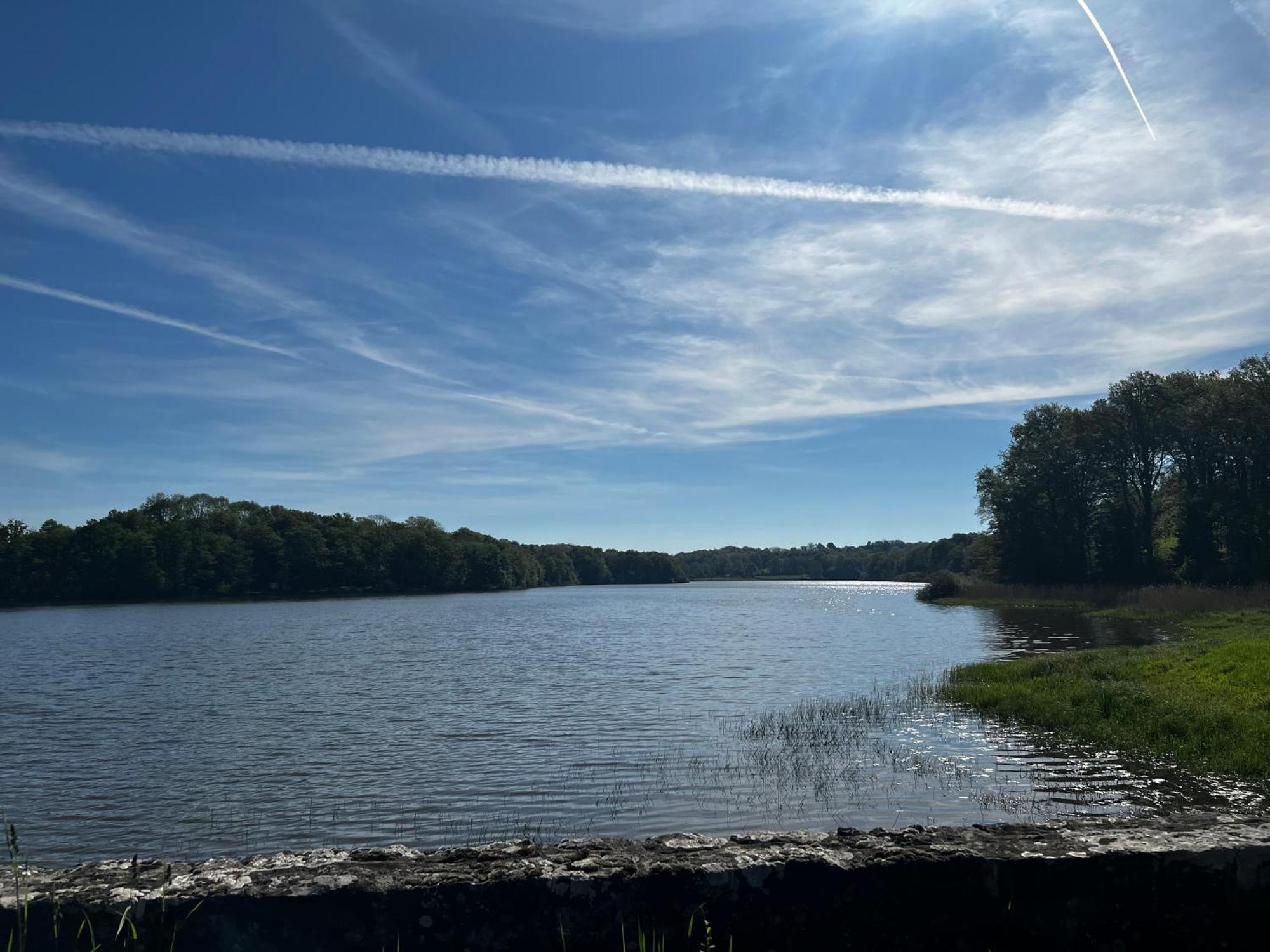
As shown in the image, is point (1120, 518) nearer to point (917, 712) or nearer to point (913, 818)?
point (917, 712)

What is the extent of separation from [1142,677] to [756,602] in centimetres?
7793

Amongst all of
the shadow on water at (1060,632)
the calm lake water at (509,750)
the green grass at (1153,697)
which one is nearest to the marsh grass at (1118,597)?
the shadow on water at (1060,632)

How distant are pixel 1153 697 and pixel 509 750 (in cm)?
1302

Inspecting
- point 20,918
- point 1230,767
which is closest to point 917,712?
point 1230,767

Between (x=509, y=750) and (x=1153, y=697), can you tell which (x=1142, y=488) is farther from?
(x=509, y=750)

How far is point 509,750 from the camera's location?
1706cm

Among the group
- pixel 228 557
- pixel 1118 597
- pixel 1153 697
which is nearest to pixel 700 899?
pixel 1153 697

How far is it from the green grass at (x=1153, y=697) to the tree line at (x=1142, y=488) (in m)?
38.3

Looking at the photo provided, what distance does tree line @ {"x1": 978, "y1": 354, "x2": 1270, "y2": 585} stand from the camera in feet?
192

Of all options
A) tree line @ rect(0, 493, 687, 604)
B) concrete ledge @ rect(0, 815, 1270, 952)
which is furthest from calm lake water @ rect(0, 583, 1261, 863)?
tree line @ rect(0, 493, 687, 604)

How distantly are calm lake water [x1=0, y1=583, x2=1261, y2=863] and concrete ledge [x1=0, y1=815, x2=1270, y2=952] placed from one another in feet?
24.9

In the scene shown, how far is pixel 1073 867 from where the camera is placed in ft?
13.9

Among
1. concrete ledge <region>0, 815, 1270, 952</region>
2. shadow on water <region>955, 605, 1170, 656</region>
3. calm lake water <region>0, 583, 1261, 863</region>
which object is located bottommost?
shadow on water <region>955, 605, 1170, 656</region>

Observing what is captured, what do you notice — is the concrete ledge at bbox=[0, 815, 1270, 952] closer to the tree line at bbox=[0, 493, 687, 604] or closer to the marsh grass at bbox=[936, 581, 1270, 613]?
the marsh grass at bbox=[936, 581, 1270, 613]
